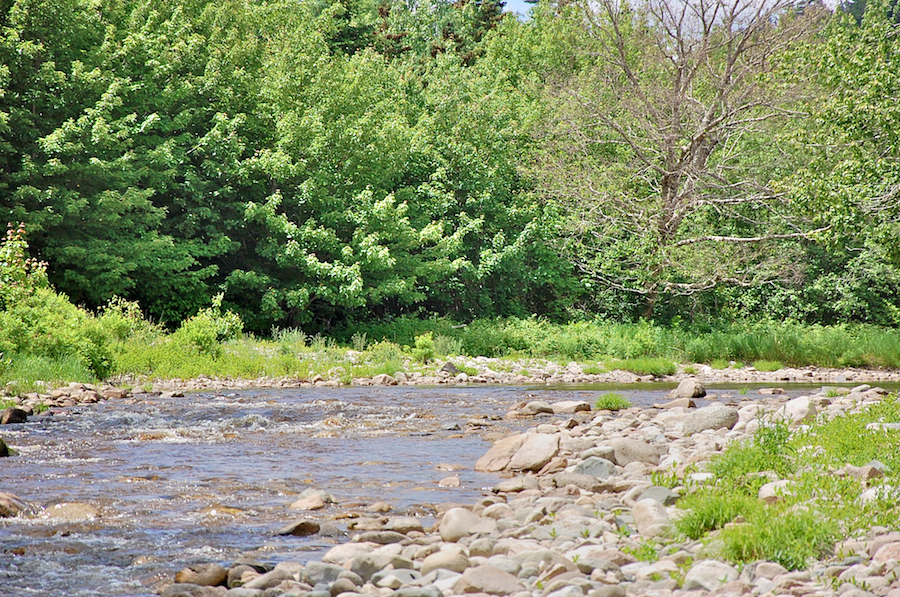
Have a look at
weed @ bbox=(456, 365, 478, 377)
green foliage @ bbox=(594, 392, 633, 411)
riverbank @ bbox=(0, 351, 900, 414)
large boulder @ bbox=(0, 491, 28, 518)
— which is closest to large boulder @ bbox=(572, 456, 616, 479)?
large boulder @ bbox=(0, 491, 28, 518)

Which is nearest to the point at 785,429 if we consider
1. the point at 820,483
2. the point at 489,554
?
the point at 820,483

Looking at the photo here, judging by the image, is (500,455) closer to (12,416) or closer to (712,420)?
(712,420)

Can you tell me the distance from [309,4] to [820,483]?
117 ft

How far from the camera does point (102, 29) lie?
2358cm

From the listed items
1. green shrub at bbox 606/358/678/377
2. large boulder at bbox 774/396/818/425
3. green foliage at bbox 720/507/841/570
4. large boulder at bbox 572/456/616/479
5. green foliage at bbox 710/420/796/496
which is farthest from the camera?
green shrub at bbox 606/358/678/377

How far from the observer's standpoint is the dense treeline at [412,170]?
21125mm

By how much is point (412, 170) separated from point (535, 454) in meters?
19.8

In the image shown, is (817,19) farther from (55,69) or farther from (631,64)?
(55,69)

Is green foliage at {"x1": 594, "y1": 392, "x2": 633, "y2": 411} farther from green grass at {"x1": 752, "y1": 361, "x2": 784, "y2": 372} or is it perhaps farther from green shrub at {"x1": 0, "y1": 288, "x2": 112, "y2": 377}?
green grass at {"x1": 752, "y1": 361, "x2": 784, "y2": 372}

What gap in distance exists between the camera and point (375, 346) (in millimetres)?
19734

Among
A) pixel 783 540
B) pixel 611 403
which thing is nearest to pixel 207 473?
pixel 783 540

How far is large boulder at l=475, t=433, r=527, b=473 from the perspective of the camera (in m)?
7.91

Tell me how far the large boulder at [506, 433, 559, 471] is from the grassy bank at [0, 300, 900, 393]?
8.54 metres

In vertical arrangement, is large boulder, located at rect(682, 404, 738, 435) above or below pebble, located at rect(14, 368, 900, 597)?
below
